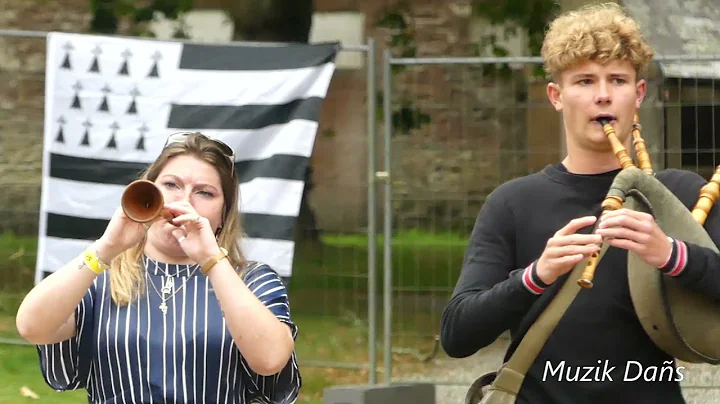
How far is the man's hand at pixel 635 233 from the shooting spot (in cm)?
247

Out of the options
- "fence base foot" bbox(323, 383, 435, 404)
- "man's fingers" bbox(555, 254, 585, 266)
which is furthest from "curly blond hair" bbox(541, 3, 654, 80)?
"fence base foot" bbox(323, 383, 435, 404)

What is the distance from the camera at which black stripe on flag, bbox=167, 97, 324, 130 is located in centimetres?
629

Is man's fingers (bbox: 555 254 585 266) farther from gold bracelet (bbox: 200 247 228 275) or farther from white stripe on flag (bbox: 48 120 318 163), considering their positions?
white stripe on flag (bbox: 48 120 318 163)

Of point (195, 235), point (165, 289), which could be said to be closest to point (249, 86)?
point (165, 289)

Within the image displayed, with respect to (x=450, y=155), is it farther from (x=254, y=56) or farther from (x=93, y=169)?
(x=93, y=169)

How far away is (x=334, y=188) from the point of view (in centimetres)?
670

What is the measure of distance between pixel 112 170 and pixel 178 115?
50 centimetres

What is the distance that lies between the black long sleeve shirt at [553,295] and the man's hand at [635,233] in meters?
0.08

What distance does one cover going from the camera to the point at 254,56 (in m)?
6.35

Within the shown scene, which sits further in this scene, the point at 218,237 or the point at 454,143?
the point at 454,143

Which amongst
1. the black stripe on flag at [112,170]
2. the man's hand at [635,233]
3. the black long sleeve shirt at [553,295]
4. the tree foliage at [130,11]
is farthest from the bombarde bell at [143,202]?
the tree foliage at [130,11]

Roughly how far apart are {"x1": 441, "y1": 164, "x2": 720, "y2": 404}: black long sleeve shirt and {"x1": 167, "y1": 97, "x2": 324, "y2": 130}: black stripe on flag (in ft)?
A: 11.5

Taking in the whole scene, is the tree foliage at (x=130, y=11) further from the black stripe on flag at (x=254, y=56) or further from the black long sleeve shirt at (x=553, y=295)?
the black long sleeve shirt at (x=553, y=295)

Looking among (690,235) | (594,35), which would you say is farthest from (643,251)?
(594,35)
